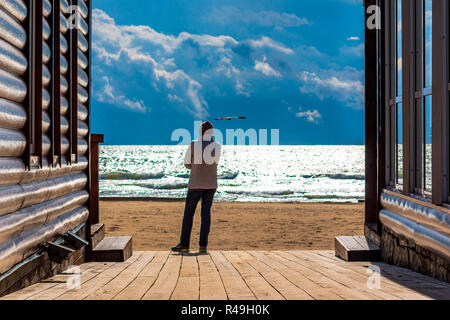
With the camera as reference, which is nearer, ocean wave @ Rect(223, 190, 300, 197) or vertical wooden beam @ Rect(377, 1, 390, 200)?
vertical wooden beam @ Rect(377, 1, 390, 200)

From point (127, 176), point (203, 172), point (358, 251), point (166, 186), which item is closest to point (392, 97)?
point (358, 251)

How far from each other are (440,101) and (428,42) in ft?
2.39

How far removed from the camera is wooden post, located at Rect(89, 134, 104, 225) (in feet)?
22.9

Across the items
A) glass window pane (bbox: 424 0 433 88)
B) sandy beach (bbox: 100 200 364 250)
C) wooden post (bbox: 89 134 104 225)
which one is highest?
glass window pane (bbox: 424 0 433 88)

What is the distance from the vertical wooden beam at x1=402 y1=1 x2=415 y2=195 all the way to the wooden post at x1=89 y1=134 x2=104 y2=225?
3.86 m

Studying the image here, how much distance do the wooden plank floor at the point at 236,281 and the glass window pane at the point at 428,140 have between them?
2.92ft

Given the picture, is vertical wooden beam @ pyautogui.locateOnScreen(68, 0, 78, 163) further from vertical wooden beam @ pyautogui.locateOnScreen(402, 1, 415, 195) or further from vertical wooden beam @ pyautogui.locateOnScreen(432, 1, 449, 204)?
vertical wooden beam @ pyautogui.locateOnScreen(432, 1, 449, 204)

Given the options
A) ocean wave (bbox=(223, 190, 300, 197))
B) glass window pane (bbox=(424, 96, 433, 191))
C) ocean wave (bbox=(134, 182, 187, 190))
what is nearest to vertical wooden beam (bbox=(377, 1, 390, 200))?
glass window pane (bbox=(424, 96, 433, 191))

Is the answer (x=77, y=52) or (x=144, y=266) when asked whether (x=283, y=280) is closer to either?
(x=144, y=266)

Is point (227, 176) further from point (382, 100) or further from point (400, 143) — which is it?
point (400, 143)

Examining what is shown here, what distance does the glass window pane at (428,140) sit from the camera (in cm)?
463

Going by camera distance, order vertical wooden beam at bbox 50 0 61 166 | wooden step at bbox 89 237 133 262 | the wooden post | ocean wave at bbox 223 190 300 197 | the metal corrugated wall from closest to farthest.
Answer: the metal corrugated wall
vertical wooden beam at bbox 50 0 61 166
wooden step at bbox 89 237 133 262
the wooden post
ocean wave at bbox 223 190 300 197

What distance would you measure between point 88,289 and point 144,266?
161 cm
